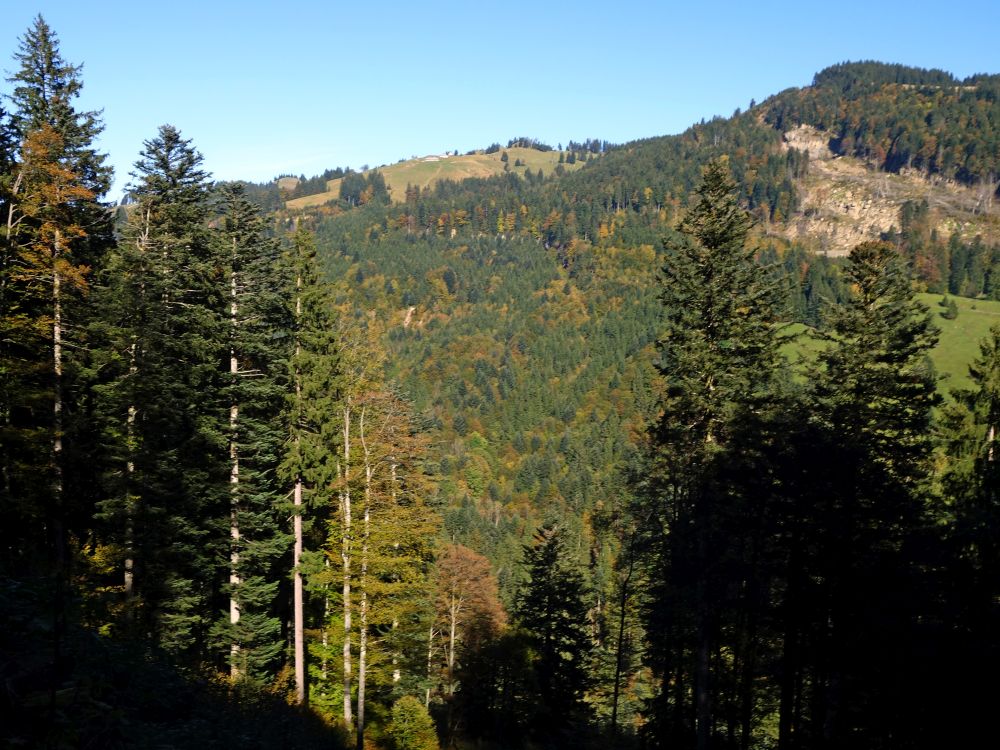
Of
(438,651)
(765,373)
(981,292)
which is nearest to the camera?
(765,373)

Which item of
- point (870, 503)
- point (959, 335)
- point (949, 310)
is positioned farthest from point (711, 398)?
point (949, 310)

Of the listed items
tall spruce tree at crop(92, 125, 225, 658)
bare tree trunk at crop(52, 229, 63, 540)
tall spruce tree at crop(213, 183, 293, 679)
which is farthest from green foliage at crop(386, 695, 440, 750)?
bare tree trunk at crop(52, 229, 63, 540)

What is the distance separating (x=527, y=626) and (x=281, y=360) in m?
21.7

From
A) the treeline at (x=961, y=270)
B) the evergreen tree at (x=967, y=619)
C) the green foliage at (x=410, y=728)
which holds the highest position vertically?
the treeline at (x=961, y=270)

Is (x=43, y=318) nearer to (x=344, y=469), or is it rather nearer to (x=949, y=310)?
(x=344, y=469)

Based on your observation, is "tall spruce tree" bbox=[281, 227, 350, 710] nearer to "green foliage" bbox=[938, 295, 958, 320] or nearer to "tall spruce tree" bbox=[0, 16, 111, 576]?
"tall spruce tree" bbox=[0, 16, 111, 576]

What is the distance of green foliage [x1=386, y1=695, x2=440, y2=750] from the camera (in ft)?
74.8

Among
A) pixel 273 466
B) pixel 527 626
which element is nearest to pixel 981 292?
pixel 527 626

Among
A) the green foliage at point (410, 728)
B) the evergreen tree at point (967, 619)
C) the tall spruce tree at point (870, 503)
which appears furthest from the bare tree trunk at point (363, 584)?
the evergreen tree at point (967, 619)

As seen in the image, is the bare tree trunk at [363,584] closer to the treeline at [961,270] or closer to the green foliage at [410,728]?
the green foliage at [410,728]

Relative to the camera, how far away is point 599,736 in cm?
2964

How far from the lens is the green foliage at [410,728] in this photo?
2280cm

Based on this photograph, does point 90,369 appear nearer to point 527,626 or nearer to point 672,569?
point 672,569

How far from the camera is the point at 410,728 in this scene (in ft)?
75.3
